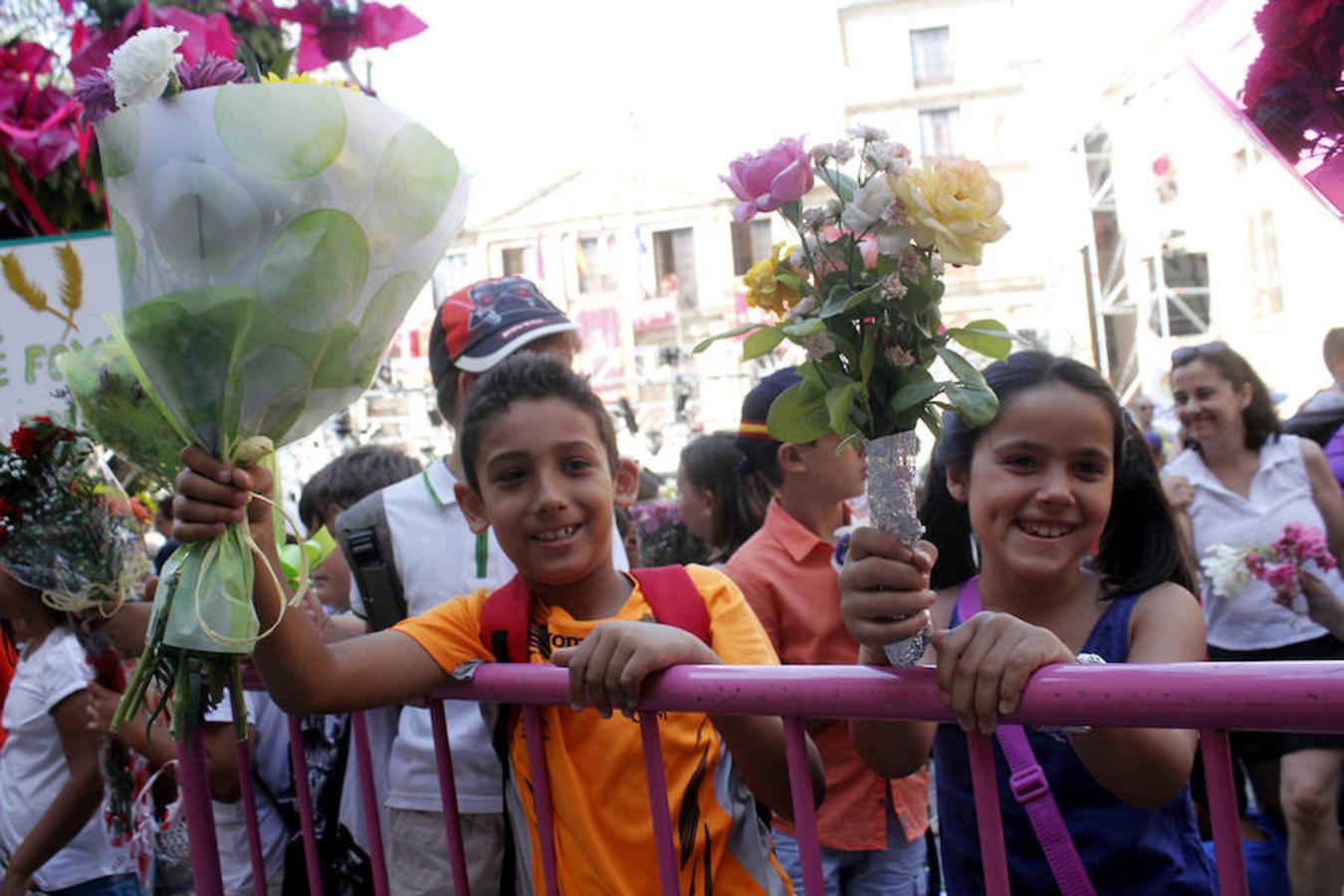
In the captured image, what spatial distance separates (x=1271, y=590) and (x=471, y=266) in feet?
118

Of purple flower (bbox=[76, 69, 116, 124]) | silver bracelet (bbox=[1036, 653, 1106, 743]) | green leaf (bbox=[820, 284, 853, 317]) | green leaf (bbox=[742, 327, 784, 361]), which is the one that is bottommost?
silver bracelet (bbox=[1036, 653, 1106, 743])

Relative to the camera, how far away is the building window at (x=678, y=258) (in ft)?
122

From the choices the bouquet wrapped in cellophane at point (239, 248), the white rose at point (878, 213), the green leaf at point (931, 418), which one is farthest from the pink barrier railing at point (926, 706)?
the white rose at point (878, 213)

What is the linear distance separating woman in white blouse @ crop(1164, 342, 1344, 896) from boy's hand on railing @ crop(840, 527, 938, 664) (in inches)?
105

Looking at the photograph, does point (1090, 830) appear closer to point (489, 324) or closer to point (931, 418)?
point (931, 418)

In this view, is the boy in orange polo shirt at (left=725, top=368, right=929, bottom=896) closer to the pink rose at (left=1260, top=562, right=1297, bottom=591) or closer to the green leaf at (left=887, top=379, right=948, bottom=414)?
the green leaf at (left=887, top=379, right=948, bottom=414)

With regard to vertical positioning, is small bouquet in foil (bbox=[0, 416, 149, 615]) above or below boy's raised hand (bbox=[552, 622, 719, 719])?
above

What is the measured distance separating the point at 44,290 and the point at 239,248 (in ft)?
5.86

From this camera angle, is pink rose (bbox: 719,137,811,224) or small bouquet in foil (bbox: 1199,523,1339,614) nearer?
pink rose (bbox: 719,137,811,224)

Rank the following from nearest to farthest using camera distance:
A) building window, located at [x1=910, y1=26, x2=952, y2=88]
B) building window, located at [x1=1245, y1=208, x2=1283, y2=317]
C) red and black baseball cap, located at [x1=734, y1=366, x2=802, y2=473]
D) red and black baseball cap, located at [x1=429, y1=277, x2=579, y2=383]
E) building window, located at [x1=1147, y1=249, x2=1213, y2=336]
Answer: red and black baseball cap, located at [x1=429, y1=277, x2=579, y2=383] < red and black baseball cap, located at [x1=734, y1=366, x2=802, y2=473] < building window, located at [x1=1245, y1=208, x2=1283, y2=317] < building window, located at [x1=1147, y1=249, x2=1213, y2=336] < building window, located at [x1=910, y1=26, x2=952, y2=88]

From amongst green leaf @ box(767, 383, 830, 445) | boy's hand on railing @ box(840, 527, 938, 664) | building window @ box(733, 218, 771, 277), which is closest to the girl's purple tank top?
boy's hand on railing @ box(840, 527, 938, 664)

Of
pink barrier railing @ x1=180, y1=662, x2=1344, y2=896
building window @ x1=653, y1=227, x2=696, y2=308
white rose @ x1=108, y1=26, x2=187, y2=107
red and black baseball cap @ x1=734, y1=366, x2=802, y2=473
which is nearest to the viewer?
pink barrier railing @ x1=180, y1=662, x2=1344, y2=896

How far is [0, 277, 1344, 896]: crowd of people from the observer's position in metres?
1.86

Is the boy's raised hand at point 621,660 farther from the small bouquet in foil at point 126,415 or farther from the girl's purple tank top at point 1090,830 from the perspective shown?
the small bouquet in foil at point 126,415
